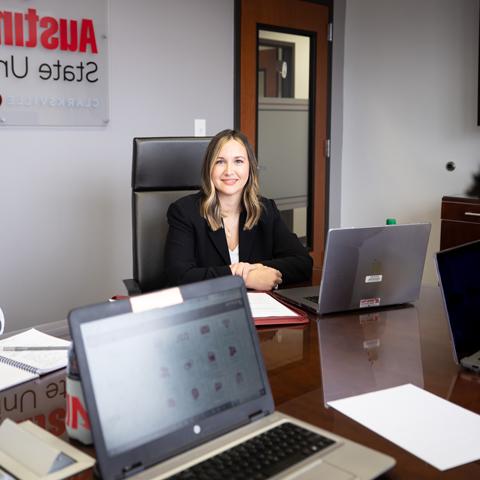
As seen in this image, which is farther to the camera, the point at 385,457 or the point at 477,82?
the point at 477,82

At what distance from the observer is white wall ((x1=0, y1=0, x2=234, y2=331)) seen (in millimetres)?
3236

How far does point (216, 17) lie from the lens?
155 inches

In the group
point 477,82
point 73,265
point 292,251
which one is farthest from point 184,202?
point 477,82

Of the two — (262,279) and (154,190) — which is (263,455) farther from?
(154,190)

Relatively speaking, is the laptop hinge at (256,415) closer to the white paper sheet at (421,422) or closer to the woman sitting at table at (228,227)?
the white paper sheet at (421,422)

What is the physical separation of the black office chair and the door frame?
1636 mm

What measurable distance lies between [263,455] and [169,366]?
182 mm

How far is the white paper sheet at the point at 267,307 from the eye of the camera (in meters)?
1.76

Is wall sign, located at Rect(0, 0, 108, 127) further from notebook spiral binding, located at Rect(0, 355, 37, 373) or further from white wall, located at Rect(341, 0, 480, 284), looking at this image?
white wall, located at Rect(341, 0, 480, 284)

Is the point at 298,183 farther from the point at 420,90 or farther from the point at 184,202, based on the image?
the point at 184,202

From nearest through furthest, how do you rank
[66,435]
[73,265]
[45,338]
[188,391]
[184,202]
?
1. [188,391]
2. [66,435]
3. [45,338]
4. [184,202]
5. [73,265]

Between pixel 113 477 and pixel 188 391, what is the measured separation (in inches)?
6.4

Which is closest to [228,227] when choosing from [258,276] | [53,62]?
[258,276]

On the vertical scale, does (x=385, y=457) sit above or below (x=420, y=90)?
below
